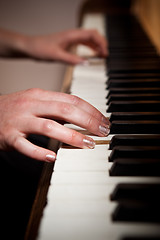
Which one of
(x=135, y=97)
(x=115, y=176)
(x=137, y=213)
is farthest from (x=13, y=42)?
(x=137, y=213)

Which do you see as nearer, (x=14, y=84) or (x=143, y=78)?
(x=143, y=78)

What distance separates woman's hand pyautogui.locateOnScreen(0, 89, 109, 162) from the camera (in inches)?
21.3

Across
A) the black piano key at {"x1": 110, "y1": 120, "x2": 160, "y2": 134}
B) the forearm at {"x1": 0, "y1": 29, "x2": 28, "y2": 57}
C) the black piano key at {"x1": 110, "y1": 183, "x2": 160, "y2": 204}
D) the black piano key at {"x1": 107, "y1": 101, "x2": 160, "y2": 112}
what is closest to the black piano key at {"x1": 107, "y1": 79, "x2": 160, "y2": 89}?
the black piano key at {"x1": 107, "y1": 101, "x2": 160, "y2": 112}

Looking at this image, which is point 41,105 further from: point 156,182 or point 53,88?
point 53,88

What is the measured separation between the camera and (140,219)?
1.19 feet

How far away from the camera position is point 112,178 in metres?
0.45

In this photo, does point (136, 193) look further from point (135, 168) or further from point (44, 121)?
point (44, 121)

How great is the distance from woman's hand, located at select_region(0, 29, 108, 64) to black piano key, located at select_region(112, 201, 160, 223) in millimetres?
880

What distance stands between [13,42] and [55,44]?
294 millimetres

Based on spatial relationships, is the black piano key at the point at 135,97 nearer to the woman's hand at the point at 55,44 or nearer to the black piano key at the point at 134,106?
the black piano key at the point at 134,106

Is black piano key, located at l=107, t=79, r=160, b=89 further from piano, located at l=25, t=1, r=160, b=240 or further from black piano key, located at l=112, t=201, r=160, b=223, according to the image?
black piano key, located at l=112, t=201, r=160, b=223

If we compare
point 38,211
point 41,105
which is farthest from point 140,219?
point 41,105

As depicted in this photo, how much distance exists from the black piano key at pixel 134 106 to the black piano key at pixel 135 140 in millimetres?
144

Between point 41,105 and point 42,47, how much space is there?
783mm
